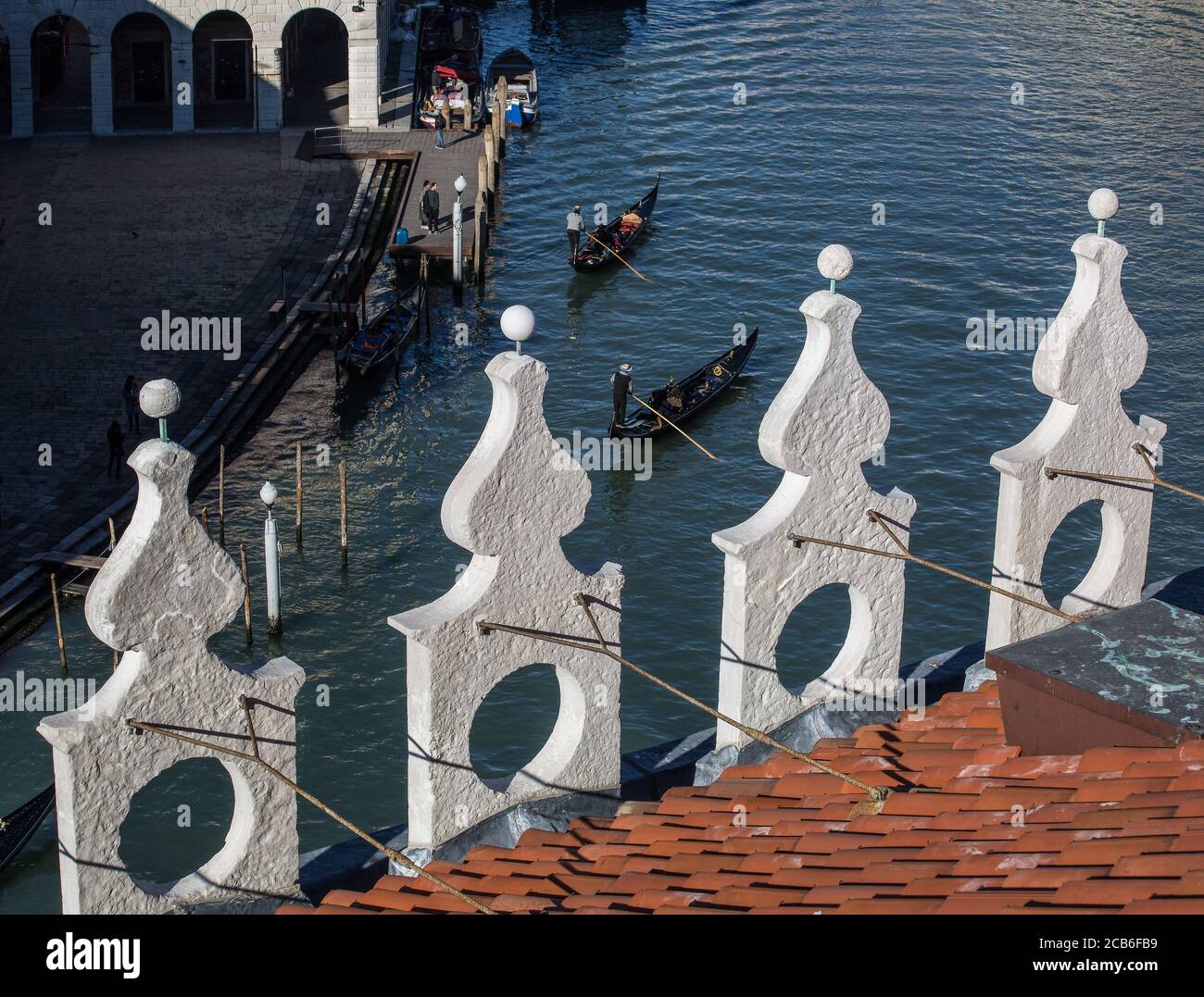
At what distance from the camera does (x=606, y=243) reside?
224ft

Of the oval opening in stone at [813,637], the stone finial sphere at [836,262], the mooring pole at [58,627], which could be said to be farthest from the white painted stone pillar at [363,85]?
the stone finial sphere at [836,262]

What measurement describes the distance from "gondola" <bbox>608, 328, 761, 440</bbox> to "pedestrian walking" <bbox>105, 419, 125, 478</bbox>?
46.8 ft

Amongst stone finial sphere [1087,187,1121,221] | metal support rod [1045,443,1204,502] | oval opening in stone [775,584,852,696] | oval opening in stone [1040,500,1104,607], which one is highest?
stone finial sphere [1087,187,1121,221]

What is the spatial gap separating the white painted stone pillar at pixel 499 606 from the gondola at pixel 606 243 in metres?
50.2

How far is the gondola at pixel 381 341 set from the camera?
191ft

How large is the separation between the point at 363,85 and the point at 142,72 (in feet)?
31.0

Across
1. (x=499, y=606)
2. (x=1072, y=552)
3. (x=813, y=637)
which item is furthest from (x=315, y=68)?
(x=499, y=606)

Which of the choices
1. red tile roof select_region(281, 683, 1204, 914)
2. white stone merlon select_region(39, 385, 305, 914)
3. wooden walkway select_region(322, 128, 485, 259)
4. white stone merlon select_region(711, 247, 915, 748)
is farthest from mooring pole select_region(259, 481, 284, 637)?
red tile roof select_region(281, 683, 1204, 914)

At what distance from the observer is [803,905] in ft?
45.2

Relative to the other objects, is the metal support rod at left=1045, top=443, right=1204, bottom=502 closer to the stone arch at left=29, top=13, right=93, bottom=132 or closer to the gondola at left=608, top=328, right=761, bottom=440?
the gondola at left=608, top=328, right=761, bottom=440

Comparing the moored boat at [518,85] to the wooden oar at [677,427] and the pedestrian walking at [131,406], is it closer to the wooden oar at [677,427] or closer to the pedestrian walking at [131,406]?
the wooden oar at [677,427]

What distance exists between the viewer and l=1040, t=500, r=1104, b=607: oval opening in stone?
48.4m

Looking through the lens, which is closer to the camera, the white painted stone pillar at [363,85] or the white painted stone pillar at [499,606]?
the white painted stone pillar at [499,606]
